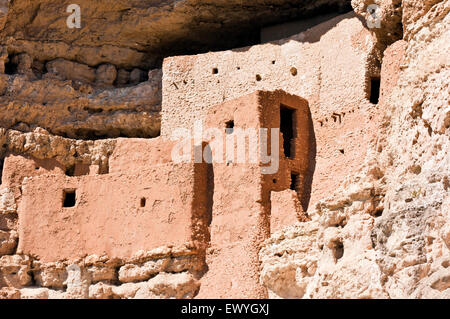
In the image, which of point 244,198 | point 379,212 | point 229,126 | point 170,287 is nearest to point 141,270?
point 170,287

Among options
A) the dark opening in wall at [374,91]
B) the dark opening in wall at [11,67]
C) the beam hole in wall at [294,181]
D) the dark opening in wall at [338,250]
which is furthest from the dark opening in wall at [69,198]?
the dark opening in wall at [338,250]

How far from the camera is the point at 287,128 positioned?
20750 millimetres

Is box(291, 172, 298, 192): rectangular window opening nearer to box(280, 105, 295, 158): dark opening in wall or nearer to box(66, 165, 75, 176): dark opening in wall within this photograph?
box(280, 105, 295, 158): dark opening in wall

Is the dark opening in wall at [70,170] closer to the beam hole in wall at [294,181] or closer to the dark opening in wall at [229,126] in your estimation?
the dark opening in wall at [229,126]

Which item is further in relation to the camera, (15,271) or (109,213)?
(15,271)

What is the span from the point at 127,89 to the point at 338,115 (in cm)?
762

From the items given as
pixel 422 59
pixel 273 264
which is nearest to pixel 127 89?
pixel 273 264

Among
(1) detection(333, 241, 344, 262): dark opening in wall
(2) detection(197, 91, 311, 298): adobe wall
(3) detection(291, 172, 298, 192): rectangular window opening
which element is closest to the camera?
(1) detection(333, 241, 344, 262): dark opening in wall

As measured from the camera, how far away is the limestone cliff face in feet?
34.5

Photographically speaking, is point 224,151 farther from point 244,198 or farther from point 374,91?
point 374,91

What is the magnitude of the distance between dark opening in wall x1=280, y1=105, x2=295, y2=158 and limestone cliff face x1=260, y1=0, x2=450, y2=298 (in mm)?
6453

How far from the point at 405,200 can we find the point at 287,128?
9702mm

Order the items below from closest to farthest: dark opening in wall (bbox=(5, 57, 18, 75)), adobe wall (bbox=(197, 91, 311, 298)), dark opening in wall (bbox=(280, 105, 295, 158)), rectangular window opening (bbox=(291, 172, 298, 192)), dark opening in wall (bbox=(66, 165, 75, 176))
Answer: adobe wall (bbox=(197, 91, 311, 298))
rectangular window opening (bbox=(291, 172, 298, 192))
dark opening in wall (bbox=(280, 105, 295, 158))
dark opening in wall (bbox=(66, 165, 75, 176))
dark opening in wall (bbox=(5, 57, 18, 75))

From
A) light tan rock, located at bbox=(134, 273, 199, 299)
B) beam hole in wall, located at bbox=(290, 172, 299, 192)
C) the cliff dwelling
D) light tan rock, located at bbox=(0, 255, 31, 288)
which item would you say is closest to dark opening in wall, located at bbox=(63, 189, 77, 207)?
the cliff dwelling
